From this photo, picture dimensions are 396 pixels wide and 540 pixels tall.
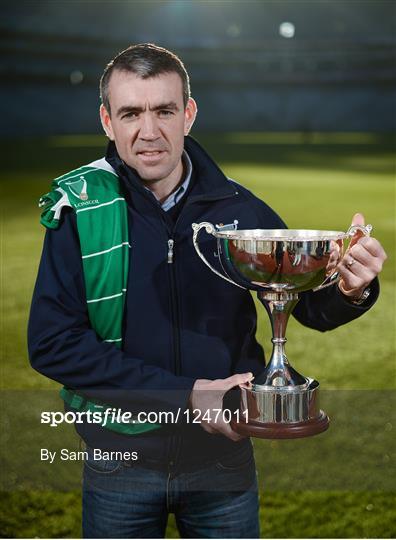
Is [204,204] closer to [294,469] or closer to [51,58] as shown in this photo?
[294,469]

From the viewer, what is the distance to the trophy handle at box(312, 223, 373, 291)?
1.54m

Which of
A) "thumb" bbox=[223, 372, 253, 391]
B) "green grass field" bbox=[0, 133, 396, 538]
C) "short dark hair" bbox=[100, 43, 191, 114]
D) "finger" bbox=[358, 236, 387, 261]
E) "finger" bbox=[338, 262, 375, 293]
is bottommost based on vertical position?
"green grass field" bbox=[0, 133, 396, 538]

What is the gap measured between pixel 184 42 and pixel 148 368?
38393 mm

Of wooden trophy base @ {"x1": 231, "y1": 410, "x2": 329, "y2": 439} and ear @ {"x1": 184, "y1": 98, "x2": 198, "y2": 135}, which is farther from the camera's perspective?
ear @ {"x1": 184, "y1": 98, "x2": 198, "y2": 135}

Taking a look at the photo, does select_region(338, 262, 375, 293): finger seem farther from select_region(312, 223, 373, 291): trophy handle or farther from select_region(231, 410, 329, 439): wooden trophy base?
select_region(231, 410, 329, 439): wooden trophy base

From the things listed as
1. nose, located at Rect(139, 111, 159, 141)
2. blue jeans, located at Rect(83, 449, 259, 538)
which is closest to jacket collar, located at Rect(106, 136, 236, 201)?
nose, located at Rect(139, 111, 159, 141)

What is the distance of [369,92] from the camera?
39.5m

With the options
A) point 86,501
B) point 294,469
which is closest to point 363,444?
point 294,469

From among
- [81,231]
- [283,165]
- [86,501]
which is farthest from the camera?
[283,165]

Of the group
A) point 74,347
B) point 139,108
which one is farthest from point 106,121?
point 74,347

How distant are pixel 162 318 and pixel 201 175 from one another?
11.3 inches

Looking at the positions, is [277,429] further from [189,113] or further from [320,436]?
[320,436]

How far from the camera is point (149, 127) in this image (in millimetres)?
1541

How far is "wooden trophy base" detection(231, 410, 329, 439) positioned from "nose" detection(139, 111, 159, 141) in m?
0.51
